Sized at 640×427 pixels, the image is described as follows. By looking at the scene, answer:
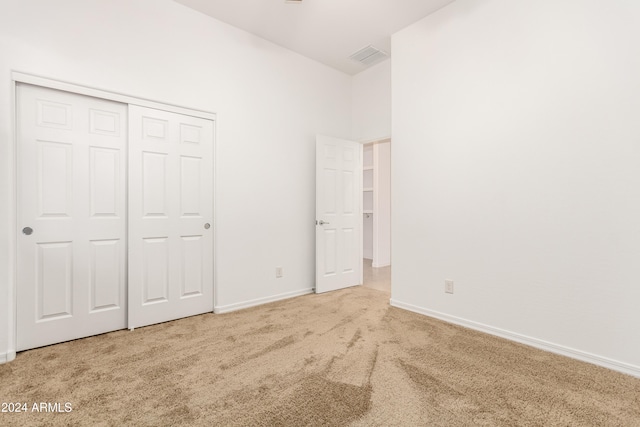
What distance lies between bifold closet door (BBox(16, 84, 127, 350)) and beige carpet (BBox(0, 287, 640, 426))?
24cm

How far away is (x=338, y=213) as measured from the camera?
4098mm

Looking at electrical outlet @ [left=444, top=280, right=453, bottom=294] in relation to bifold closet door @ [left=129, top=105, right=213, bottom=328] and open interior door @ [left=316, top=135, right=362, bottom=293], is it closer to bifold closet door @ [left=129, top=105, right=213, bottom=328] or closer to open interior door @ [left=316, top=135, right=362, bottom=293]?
open interior door @ [left=316, top=135, right=362, bottom=293]

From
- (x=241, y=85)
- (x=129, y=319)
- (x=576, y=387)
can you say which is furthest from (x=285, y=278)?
(x=576, y=387)

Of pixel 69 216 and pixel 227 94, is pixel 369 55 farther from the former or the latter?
pixel 69 216

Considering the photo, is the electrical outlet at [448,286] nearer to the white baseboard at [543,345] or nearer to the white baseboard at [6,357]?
the white baseboard at [543,345]

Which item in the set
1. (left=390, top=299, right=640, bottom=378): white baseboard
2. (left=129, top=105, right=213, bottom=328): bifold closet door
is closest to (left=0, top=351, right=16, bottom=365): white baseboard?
(left=129, top=105, right=213, bottom=328): bifold closet door

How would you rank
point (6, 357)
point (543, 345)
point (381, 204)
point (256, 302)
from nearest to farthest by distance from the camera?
point (6, 357), point (543, 345), point (256, 302), point (381, 204)

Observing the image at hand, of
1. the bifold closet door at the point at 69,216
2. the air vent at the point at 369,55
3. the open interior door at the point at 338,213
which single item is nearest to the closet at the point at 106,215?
the bifold closet door at the point at 69,216

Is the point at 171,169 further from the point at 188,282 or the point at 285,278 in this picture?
the point at 285,278

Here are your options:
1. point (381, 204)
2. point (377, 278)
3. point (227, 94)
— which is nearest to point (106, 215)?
point (227, 94)

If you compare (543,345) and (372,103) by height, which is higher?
(372,103)

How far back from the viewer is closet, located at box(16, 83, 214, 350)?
7.54 feet

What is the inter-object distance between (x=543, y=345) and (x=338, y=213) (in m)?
2.54

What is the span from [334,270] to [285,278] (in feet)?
2.35
